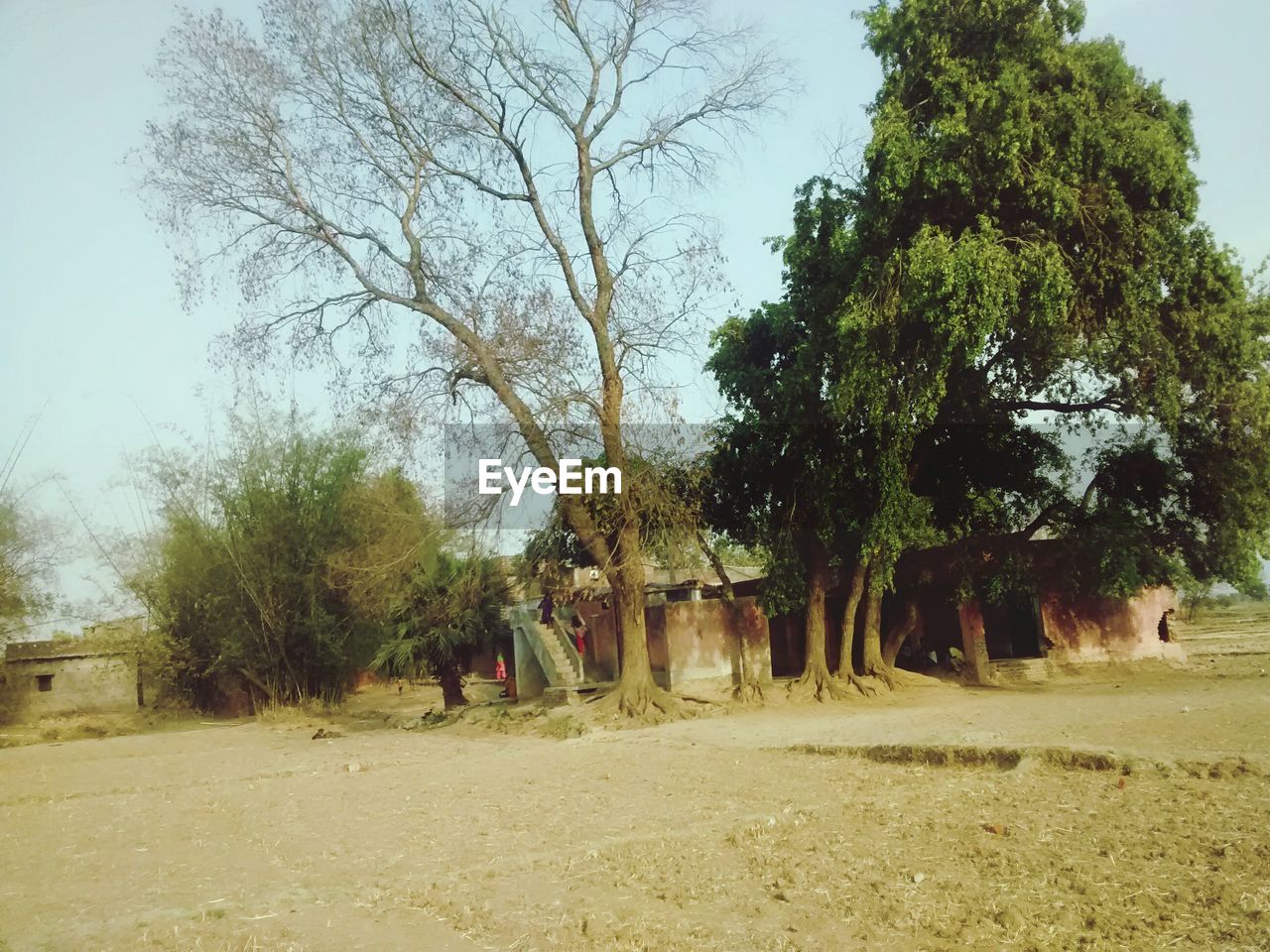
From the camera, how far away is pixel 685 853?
20.6 ft

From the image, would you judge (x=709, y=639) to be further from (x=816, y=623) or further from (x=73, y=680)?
(x=73, y=680)

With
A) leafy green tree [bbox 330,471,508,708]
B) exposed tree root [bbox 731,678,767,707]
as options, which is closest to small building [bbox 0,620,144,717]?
leafy green tree [bbox 330,471,508,708]

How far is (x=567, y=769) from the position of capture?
435 inches

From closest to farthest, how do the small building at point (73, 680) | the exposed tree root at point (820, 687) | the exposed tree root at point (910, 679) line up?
1. the exposed tree root at point (820, 687)
2. the exposed tree root at point (910, 679)
3. the small building at point (73, 680)

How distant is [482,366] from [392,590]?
4.43 metres

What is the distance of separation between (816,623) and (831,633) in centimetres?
389

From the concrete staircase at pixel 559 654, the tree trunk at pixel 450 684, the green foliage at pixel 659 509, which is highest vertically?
the green foliage at pixel 659 509

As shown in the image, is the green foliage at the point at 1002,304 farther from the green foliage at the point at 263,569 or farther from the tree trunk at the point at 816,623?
the green foliage at the point at 263,569

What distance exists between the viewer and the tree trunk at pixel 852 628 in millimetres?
16797

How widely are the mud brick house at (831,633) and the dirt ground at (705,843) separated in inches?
167

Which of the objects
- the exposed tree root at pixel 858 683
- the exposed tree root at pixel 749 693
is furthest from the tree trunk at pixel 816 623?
the exposed tree root at pixel 749 693

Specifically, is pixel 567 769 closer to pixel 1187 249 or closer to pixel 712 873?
pixel 712 873

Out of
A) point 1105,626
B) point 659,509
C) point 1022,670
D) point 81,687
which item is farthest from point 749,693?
point 81,687

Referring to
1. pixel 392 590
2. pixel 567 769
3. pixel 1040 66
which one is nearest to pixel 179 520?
pixel 392 590
